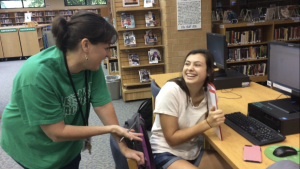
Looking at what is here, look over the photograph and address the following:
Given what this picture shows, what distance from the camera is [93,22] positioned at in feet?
3.40

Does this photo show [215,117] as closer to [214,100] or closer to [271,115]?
[214,100]

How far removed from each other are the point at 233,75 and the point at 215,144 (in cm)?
119

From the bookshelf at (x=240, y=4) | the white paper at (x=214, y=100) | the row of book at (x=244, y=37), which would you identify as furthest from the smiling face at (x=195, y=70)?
the bookshelf at (x=240, y=4)

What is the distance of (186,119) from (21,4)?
15.2 meters

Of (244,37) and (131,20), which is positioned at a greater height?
(131,20)

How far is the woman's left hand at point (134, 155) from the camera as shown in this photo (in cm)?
A: 112

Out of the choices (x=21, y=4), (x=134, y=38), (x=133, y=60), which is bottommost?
(x=133, y=60)

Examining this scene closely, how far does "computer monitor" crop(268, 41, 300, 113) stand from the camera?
3.98 feet

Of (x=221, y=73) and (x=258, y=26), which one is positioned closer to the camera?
(x=221, y=73)

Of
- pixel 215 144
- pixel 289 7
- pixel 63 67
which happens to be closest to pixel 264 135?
pixel 215 144

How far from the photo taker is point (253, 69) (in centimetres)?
470

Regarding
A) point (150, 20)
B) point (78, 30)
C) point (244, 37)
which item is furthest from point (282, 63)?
point (244, 37)

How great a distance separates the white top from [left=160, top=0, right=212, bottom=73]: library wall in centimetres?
244

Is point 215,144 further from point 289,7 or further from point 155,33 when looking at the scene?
point 289,7
